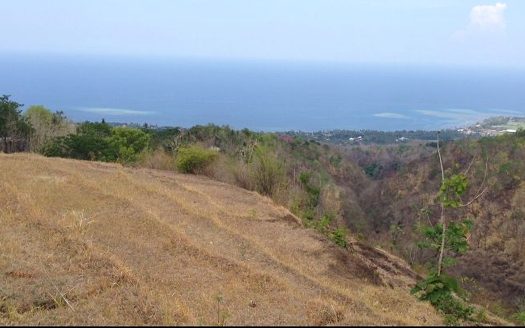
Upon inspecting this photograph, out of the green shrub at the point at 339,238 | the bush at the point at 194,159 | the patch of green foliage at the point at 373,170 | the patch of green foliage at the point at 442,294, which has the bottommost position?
the patch of green foliage at the point at 373,170

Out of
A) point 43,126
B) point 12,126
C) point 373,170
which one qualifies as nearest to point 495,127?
point 373,170

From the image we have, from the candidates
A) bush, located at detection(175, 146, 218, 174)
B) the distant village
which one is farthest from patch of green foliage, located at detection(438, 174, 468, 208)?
the distant village

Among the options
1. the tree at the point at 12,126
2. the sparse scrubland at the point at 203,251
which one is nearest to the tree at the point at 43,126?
the sparse scrubland at the point at 203,251

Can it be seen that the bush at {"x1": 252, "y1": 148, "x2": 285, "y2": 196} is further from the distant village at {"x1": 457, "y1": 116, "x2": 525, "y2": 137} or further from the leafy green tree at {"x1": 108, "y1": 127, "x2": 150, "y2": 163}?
the distant village at {"x1": 457, "y1": 116, "x2": 525, "y2": 137}

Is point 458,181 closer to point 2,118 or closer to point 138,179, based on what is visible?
point 138,179

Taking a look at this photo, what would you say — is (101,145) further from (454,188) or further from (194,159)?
(454,188)

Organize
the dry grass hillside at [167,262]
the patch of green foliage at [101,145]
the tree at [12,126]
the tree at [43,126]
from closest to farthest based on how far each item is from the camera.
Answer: the dry grass hillside at [167,262], the patch of green foliage at [101,145], the tree at [12,126], the tree at [43,126]

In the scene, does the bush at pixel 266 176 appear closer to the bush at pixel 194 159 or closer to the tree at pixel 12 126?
the bush at pixel 194 159
